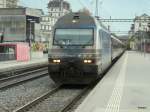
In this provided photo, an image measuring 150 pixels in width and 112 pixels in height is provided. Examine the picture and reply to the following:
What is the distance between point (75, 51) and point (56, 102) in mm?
3949

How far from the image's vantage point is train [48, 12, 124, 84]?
19516mm

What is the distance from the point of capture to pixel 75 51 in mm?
19734

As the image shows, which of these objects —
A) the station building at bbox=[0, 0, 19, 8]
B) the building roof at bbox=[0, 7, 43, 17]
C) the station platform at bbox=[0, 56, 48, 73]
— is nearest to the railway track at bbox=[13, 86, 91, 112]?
the station platform at bbox=[0, 56, 48, 73]

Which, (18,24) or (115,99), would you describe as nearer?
(115,99)

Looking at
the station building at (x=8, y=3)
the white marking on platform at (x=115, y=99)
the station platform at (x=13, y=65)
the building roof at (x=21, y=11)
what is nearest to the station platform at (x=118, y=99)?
the white marking on platform at (x=115, y=99)

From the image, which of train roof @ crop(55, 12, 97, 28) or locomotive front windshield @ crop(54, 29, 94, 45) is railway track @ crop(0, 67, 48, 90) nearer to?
locomotive front windshield @ crop(54, 29, 94, 45)

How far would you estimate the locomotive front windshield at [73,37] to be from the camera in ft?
66.2

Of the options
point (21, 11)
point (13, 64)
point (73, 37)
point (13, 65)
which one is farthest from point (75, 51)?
point (21, 11)

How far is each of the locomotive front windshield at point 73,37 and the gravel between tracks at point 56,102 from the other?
203 centimetres

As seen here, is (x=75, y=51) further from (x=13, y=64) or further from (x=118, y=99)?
(x=13, y=64)

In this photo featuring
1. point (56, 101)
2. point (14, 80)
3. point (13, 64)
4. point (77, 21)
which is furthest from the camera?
point (13, 64)

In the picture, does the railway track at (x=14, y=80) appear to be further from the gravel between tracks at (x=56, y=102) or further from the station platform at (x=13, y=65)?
the station platform at (x=13, y=65)

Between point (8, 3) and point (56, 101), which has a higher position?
point (8, 3)

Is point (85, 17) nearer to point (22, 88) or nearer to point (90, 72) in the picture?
point (90, 72)
